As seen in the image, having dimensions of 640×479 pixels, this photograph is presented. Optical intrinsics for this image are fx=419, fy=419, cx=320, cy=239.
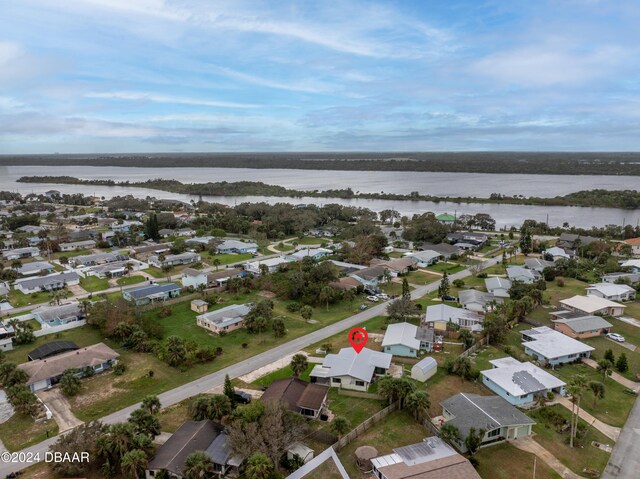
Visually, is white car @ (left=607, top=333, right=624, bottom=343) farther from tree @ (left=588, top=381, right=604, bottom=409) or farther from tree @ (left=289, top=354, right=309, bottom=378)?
tree @ (left=289, top=354, right=309, bottom=378)

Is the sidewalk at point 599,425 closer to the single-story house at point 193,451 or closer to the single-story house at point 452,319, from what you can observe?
the single-story house at point 452,319

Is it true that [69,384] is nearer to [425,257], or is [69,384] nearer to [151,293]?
[151,293]

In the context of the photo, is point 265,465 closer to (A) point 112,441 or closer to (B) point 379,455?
(B) point 379,455

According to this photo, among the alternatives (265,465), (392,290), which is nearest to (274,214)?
(392,290)

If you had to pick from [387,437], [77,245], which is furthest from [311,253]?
[387,437]

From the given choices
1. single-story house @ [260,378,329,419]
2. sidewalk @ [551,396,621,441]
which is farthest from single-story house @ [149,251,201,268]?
sidewalk @ [551,396,621,441]
